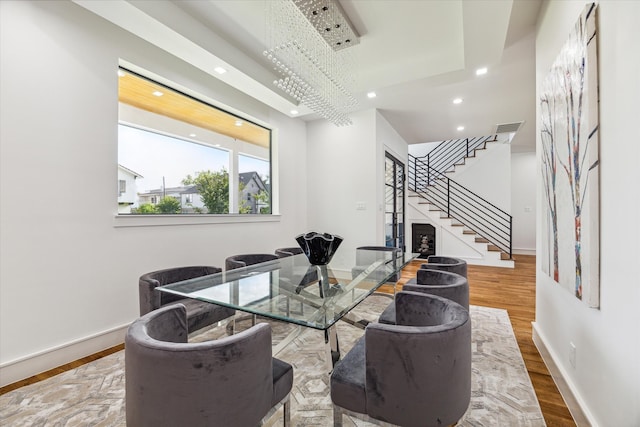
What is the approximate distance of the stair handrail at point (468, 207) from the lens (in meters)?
7.38

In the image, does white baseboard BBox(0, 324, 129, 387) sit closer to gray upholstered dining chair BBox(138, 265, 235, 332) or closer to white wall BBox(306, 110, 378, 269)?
gray upholstered dining chair BBox(138, 265, 235, 332)

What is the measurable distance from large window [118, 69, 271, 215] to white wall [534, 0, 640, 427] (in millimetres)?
3508

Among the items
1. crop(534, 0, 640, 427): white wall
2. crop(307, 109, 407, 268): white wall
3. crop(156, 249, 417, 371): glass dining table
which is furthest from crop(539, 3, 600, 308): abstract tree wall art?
crop(307, 109, 407, 268): white wall

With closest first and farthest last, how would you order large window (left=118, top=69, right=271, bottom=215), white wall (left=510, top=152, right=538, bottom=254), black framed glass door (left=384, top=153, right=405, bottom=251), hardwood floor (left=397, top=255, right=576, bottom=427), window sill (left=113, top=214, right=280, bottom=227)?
hardwood floor (left=397, top=255, right=576, bottom=427), window sill (left=113, top=214, right=280, bottom=227), large window (left=118, top=69, right=271, bottom=215), black framed glass door (left=384, top=153, right=405, bottom=251), white wall (left=510, top=152, right=538, bottom=254)

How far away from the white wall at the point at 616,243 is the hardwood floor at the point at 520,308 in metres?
0.21

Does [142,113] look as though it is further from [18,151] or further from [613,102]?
[613,102]

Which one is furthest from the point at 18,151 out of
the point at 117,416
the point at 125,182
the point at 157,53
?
the point at 117,416

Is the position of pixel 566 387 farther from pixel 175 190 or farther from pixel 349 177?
→ pixel 175 190

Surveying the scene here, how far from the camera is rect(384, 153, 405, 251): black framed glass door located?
18.3 feet

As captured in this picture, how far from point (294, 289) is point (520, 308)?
122 inches

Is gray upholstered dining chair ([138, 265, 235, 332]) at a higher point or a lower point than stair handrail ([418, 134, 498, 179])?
lower

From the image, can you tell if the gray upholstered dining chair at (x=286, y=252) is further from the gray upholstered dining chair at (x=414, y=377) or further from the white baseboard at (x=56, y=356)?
the gray upholstered dining chair at (x=414, y=377)

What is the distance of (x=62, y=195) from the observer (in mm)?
2254

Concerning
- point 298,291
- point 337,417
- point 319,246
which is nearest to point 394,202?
point 319,246
